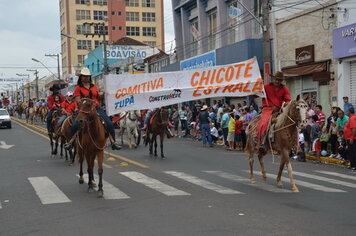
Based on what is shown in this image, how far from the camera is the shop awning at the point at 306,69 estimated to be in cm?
2369

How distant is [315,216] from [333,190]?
10.3 ft

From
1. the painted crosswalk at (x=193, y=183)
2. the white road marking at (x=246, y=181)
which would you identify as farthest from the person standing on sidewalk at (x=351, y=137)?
the white road marking at (x=246, y=181)

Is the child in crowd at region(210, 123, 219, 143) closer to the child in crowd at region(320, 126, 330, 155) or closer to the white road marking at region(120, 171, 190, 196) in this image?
the child in crowd at region(320, 126, 330, 155)

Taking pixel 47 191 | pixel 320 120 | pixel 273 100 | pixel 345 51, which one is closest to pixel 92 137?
pixel 47 191

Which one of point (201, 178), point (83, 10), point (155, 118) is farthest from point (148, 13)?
point (201, 178)

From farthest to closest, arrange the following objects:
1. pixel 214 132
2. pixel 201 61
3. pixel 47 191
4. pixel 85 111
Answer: pixel 201 61
pixel 214 132
pixel 47 191
pixel 85 111

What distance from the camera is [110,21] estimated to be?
328ft

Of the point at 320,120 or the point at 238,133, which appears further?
the point at 238,133

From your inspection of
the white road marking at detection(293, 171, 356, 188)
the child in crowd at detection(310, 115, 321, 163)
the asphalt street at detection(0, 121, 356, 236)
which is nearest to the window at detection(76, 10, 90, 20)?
the child in crowd at detection(310, 115, 321, 163)

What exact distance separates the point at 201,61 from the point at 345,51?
15.6 m

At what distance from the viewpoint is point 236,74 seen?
1353cm

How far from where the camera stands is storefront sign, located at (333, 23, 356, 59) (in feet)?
70.4

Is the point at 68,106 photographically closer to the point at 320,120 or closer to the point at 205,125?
the point at 205,125

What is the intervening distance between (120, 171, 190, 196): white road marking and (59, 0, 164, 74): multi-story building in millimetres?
88786
